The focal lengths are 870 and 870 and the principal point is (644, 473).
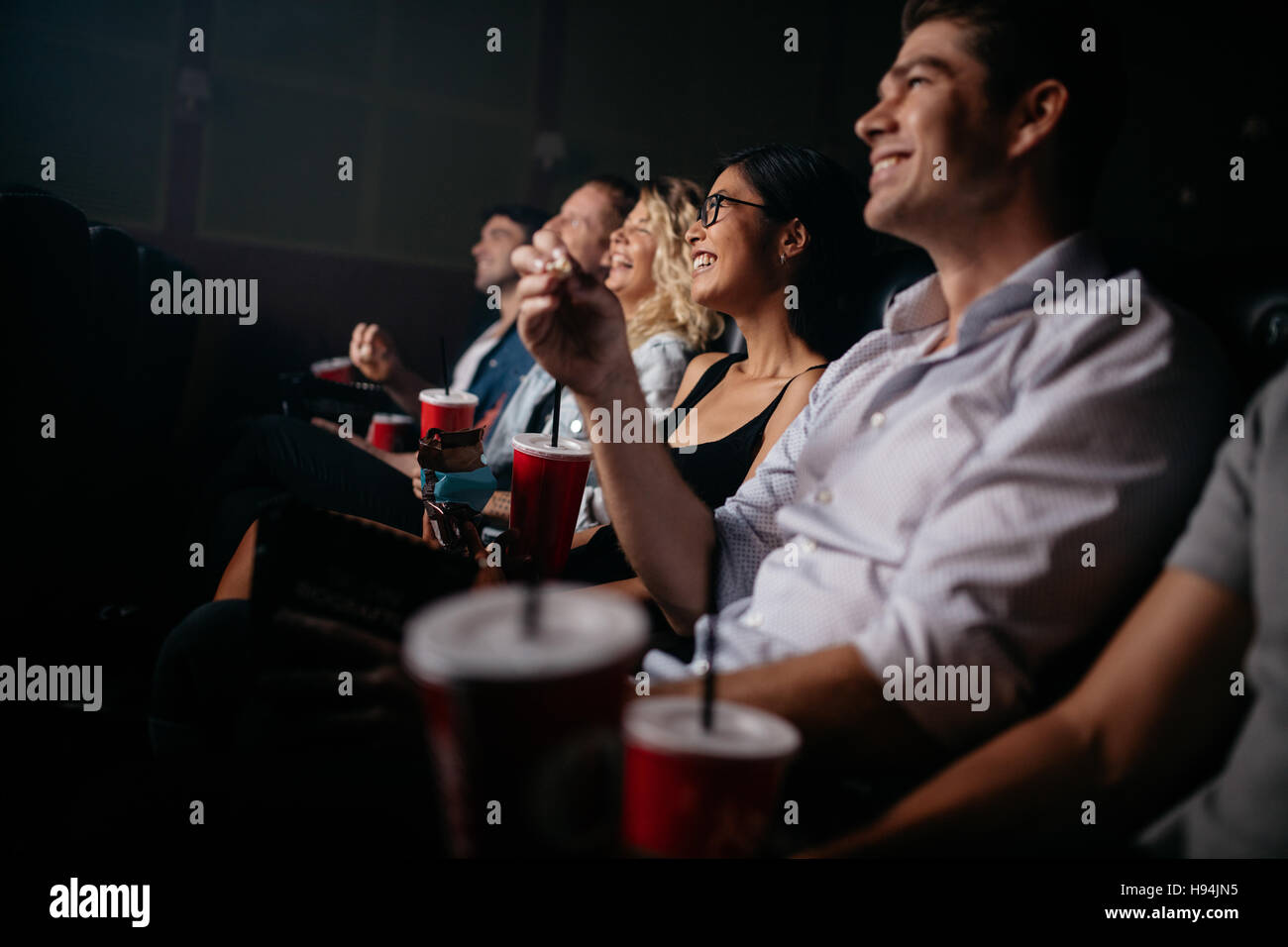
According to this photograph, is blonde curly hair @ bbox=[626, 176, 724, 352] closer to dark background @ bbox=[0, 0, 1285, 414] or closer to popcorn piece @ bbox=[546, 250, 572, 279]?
popcorn piece @ bbox=[546, 250, 572, 279]

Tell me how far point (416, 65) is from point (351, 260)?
1002 mm

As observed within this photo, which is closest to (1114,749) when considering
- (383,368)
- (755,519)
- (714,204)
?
(755,519)

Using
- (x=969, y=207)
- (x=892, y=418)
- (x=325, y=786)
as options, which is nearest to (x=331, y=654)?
(x=325, y=786)

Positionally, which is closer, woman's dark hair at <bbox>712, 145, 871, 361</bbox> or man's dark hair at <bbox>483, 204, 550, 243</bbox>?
woman's dark hair at <bbox>712, 145, 871, 361</bbox>

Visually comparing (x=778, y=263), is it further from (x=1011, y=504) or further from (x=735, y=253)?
(x=1011, y=504)

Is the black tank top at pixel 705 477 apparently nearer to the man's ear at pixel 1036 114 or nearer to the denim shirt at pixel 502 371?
the man's ear at pixel 1036 114

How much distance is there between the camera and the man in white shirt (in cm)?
79

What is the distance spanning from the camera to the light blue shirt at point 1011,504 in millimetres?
790

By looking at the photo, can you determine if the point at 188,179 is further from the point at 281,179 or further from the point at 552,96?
the point at 552,96

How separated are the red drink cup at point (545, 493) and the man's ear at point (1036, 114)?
753mm

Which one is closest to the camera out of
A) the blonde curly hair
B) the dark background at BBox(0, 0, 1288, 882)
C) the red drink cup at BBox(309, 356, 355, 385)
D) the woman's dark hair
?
the woman's dark hair

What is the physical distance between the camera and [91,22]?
3623 mm

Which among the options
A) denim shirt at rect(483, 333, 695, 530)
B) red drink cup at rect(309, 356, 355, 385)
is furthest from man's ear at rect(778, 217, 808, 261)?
red drink cup at rect(309, 356, 355, 385)

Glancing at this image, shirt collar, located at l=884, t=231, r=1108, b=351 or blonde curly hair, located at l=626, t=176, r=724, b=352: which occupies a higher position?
blonde curly hair, located at l=626, t=176, r=724, b=352
